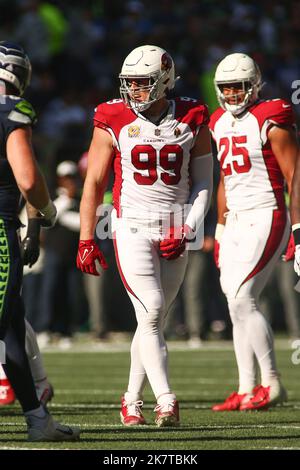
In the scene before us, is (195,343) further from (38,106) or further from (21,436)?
(21,436)

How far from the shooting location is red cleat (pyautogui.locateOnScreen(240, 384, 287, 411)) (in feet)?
24.8

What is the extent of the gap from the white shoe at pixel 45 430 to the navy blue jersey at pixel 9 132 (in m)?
0.92

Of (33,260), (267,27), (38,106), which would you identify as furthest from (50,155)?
(33,260)

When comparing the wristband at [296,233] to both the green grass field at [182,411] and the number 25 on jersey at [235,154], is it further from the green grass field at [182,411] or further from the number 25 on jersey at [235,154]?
the number 25 on jersey at [235,154]

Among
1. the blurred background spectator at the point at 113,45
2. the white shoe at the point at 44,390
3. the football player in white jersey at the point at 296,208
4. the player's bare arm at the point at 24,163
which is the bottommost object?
the white shoe at the point at 44,390

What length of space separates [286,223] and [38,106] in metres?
8.62

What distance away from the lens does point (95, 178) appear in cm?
670

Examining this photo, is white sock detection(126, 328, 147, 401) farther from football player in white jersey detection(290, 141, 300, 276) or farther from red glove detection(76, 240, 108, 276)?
football player in white jersey detection(290, 141, 300, 276)

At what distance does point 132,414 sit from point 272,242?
1.54 m

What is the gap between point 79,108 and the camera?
1590 cm

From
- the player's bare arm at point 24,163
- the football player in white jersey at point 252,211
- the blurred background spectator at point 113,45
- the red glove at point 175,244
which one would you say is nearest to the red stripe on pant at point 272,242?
the football player in white jersey at point 252,211

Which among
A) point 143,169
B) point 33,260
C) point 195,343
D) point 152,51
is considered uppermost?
point 152,51

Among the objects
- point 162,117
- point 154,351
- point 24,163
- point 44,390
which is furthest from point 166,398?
point 24,163

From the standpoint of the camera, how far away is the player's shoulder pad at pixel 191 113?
6738 mm
